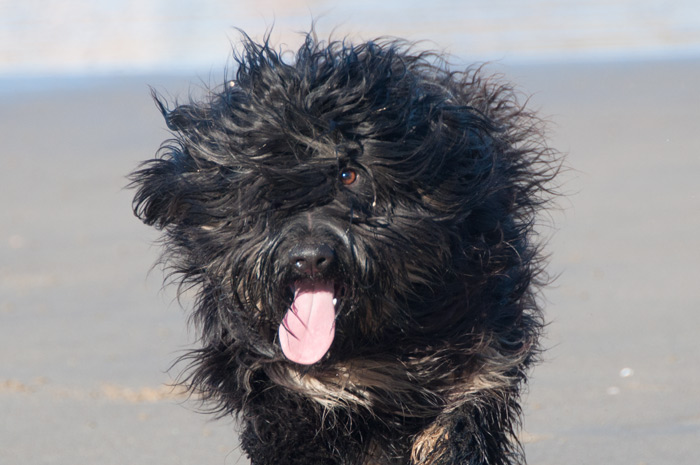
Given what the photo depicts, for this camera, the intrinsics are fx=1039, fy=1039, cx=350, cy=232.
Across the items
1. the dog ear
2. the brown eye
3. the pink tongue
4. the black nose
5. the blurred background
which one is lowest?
the blurred background

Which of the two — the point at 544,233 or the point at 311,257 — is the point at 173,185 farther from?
the point at 544,233

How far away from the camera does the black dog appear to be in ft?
8.93

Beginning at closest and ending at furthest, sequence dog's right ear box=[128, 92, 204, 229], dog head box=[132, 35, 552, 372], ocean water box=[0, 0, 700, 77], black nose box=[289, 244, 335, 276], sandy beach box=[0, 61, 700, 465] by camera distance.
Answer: black nose box=[289, 244, 335, 276], dog head box=[132, 35, 552, 372], dog's right ear box=[128, 92, 204, 229], sandy beach box=[0, 61, 700, 465], ocean water box=[0, 0, 700, 77]

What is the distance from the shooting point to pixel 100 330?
17.9 feet

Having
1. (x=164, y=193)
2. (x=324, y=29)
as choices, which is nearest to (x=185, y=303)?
(x=164, y=193)

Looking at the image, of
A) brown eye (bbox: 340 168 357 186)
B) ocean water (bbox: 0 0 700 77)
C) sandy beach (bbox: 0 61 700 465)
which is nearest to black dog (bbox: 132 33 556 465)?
brown eye (bbox: 340 168 357 186)

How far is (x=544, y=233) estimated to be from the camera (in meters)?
6.65

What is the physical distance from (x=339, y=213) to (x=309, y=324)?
1.01ft

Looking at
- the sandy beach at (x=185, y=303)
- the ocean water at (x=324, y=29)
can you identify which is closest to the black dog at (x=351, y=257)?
the sandy beach at (x=185, y=303)

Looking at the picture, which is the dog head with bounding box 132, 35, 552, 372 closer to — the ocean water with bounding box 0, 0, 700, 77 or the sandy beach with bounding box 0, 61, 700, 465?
the sandy beach with bounding box 0, 61, 700, 465

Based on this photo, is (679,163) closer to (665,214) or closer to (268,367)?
(665,214)

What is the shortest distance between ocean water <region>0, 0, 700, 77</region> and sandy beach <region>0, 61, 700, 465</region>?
2.61m

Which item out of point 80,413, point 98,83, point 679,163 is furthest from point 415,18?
point 80,413

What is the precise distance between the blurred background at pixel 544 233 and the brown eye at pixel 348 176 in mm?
1101
